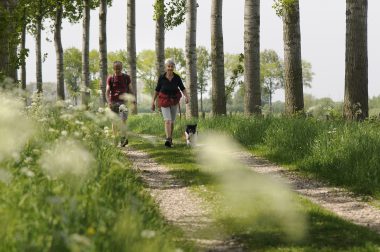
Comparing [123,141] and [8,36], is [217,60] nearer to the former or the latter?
[123,141]

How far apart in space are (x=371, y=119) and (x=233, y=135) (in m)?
4.03

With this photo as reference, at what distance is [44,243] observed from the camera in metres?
4.22

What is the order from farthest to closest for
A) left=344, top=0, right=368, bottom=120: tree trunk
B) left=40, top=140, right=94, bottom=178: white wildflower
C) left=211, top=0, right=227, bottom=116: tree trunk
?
left=211, top=0, right=227, bottom=116: tree trunk → left=344, top=0, right=368, bottom=120: tree trunk → left=40, top=140, right=94, bottom=178: white wildflower

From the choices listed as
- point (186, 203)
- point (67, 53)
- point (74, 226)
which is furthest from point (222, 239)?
point (67, 53)

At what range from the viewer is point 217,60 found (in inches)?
822

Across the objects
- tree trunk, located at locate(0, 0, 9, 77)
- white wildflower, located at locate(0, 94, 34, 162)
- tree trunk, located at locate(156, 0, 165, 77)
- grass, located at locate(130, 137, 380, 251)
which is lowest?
grass, located at locate(130, 137, 380, 251)

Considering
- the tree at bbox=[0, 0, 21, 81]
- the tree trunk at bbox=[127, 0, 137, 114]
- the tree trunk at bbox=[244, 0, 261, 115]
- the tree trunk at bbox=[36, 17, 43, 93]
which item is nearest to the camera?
the tree at bbox=[0, 0, 21, 81]

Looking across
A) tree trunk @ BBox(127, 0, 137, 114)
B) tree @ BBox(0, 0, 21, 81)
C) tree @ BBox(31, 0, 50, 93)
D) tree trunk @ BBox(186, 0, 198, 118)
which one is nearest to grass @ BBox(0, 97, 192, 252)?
tree @ BBox(0, 0, 21, 81)

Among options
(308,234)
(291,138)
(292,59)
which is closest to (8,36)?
(291,138)

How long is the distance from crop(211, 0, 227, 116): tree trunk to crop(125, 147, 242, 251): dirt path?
9.06 metres

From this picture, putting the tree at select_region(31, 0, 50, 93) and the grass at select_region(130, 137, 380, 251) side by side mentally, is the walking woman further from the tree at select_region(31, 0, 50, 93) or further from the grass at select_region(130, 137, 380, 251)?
the tree at select_region(31, 0, 50, 93)

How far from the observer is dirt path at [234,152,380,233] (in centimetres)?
788

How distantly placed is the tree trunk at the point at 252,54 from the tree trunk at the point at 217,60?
257cm

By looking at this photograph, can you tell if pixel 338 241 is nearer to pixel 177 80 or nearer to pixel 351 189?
pixel 351 189
